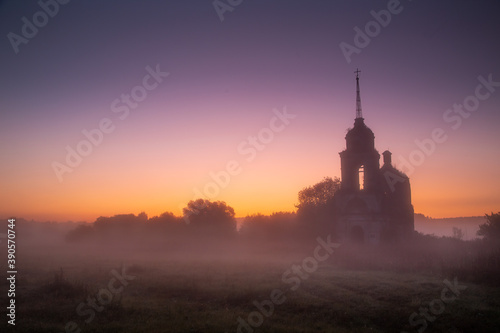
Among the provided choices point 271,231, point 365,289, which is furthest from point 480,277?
point 271,231

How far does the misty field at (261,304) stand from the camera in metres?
12.8

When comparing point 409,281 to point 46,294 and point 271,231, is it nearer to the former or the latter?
point 46,294

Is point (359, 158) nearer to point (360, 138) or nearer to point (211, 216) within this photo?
point (360, 138)

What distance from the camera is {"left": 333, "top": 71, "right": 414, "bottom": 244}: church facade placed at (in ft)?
118

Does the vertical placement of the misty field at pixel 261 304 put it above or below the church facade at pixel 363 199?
below

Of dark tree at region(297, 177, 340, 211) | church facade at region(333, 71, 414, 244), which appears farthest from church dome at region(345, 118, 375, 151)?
dark tree at region(297, 177, 340, 211)

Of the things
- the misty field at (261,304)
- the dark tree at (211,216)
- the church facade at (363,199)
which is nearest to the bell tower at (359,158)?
the church facade at (363,199)

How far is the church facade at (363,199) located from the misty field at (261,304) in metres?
13.5

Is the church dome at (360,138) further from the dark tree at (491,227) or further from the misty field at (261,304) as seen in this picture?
the dark tree at (491,227)

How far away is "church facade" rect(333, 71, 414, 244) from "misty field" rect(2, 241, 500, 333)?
13502 millimetres

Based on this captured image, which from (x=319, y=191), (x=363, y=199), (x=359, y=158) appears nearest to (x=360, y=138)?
(x=359, y=158)

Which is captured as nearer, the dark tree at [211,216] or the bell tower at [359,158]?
the bell tower at [359,158]

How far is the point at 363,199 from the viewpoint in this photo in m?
36.8

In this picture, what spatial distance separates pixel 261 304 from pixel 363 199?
80.4 feet
